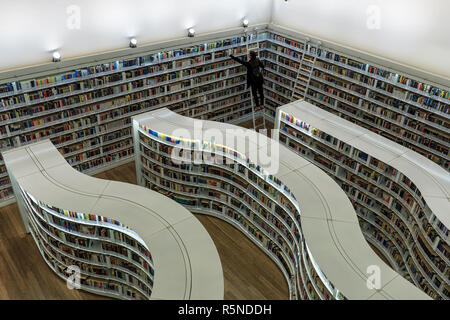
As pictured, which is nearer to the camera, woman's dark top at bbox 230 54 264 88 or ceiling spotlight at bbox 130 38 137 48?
ceiling spotlight at bbox 130 38 137 48

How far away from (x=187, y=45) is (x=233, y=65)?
1534 mm

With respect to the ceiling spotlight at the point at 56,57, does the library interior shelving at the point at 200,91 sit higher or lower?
lower

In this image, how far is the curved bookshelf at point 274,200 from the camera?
4520 millimetres

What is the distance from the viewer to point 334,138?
23.7 feet

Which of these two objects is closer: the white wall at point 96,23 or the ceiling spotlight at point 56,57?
the white wall at point 96,23

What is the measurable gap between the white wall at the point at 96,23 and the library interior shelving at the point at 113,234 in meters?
2.13

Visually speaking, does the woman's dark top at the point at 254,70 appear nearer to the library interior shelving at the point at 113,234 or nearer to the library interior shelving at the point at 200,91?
the library interior shelving at the point at 200,91

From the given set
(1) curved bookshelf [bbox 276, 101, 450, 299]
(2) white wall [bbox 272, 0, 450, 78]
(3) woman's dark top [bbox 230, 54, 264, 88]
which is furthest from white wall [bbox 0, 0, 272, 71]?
(1) curved bookshelf [bbox 276, 101, 450, 299]

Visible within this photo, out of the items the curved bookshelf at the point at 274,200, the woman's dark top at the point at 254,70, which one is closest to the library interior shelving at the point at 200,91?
the woman's dark top at the point at 254,70

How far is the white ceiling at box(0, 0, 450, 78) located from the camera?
7039mm

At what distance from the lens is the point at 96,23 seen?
775 cm

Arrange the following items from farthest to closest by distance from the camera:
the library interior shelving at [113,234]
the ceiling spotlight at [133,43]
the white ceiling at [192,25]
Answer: the ceiling spotlight at [133,43] < the white ceiling at [192,25] < the library interior shelving at [113,234]

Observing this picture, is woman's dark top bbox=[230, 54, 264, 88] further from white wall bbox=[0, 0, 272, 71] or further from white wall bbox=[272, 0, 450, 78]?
white wall bbox=[272, 0, 450, 78]
